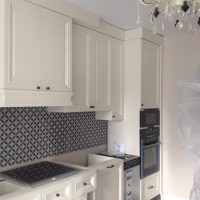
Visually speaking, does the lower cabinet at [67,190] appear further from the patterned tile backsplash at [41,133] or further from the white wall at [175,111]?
the white wall at [175,111]

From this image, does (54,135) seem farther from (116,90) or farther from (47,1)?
(47,1)

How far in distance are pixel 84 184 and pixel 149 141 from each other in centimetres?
130

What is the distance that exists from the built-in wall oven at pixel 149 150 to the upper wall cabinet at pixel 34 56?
1263 mm

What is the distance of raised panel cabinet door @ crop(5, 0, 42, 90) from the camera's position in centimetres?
187

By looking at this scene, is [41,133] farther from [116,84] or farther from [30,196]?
[116,84]

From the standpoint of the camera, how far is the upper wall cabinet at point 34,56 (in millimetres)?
1841

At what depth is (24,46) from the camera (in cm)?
195

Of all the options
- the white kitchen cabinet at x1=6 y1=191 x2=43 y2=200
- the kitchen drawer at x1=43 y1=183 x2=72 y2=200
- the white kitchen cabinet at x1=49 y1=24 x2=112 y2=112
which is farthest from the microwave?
the white kitchen cabinet at x1=6 y1=191 x2=43 y2=200

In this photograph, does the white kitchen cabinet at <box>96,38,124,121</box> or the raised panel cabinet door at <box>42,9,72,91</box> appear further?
the white kitchen cabinet at <box>96,38,124,121</box>

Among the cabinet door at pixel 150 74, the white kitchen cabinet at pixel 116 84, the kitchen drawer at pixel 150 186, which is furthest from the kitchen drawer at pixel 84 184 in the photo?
the cabinet door at pixel 150 74

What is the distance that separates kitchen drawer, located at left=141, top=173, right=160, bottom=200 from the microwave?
69cm

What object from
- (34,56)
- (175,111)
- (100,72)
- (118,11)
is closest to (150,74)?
(175,111)

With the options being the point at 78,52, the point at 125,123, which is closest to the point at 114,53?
the point at 78,52

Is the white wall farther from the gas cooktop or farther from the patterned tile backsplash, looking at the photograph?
the gas cooktop
